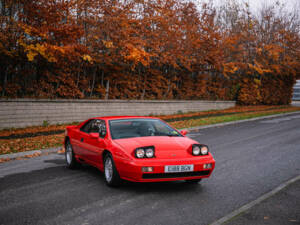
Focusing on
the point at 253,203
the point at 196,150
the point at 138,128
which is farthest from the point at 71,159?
the point at 253,203

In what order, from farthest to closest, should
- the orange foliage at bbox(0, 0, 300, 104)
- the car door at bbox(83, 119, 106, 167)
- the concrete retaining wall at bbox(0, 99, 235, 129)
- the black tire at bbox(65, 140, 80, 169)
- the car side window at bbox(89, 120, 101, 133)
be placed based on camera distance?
1. the concrete retaining wall at bbox(0, 99, 235, 129)
2. the orange foliage at bbox(0, 0, 300, 104)
3. the black tire at bbox(65, 140, 80, 169)
4. the car side window at bbox(89, 120, 101, 133)
5. the car door at bbox(83, 119, 106, 167)

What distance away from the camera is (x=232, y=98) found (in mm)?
34406

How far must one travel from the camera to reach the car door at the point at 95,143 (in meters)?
6.37

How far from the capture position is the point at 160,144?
19.2 ft

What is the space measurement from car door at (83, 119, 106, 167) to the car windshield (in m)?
0.25

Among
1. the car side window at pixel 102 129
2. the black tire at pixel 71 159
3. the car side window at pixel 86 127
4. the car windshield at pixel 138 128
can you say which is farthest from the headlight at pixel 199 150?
the black tire at pixel 71 159

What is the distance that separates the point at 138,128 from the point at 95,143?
2.99 ft

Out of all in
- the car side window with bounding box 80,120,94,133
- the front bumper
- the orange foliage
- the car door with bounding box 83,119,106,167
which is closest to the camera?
the front bumper

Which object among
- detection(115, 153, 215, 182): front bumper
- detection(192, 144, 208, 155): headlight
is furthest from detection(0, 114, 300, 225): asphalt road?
detection(192, 144, 208, 155): headlight

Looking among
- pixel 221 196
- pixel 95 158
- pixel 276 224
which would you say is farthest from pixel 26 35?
pixel 276 224

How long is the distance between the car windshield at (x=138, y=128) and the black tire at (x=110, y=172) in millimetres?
456

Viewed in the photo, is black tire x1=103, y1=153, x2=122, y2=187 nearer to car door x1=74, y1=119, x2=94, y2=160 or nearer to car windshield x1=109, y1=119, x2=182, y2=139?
car windshield x1=109, y1=119, x2=182, y2=139

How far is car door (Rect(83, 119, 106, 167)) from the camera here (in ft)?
20.9

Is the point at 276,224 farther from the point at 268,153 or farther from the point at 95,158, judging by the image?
the point at 268,153
